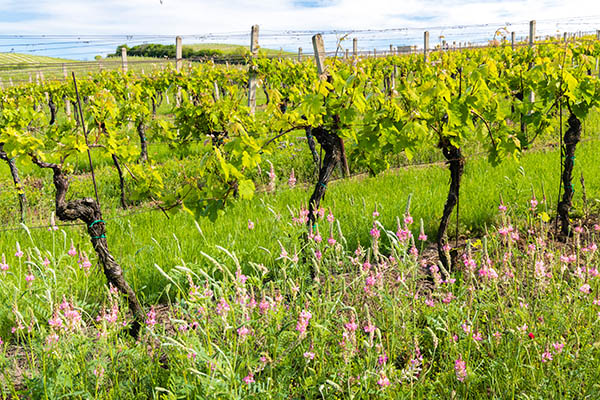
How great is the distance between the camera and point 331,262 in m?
2.83

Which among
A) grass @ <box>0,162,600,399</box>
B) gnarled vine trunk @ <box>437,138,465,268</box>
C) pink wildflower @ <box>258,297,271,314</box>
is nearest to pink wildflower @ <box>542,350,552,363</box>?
grass @ <box>0,162,600,399</box>

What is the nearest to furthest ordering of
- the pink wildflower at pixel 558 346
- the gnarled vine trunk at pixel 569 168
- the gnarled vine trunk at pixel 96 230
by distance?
the pink wildflower at pixel 558 346 → the gnarled vine trunk at pixel 96 230 → the gnarled vine trunk at pixel 569 168

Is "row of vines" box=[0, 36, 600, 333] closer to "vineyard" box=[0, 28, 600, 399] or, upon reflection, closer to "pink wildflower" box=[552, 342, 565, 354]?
"vineyard" box=[0, 28, 600, 399]

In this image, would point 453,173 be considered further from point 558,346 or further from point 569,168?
point 558,346

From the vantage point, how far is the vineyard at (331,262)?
2.03 meters

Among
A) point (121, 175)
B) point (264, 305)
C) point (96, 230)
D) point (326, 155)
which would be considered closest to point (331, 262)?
point (264, 305)

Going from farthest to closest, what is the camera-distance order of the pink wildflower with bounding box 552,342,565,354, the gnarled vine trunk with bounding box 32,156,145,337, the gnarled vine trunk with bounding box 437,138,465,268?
the gnarled vine trunk with bounding box 437,138,465,268
the gnarled vine trunk with bounding box 32,156,145,337
the pink wildflower with bounding box 552,342,565,354

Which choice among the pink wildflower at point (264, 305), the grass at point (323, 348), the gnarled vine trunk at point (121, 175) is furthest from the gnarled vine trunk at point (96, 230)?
the gnarled vine trunk at point (121, 175)

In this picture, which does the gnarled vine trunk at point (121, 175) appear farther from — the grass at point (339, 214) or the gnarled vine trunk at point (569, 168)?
the gnarled vine trunk at point (569, 168)

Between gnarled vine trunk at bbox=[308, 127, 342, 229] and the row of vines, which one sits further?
gnarled vine trunk at bbox=[308, 127, 342, 229]

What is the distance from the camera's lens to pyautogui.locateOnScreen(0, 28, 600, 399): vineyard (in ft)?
6.65

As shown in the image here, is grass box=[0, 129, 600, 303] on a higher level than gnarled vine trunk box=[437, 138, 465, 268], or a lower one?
lower

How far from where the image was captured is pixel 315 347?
218cm

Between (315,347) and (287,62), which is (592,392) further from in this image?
(287,62)
